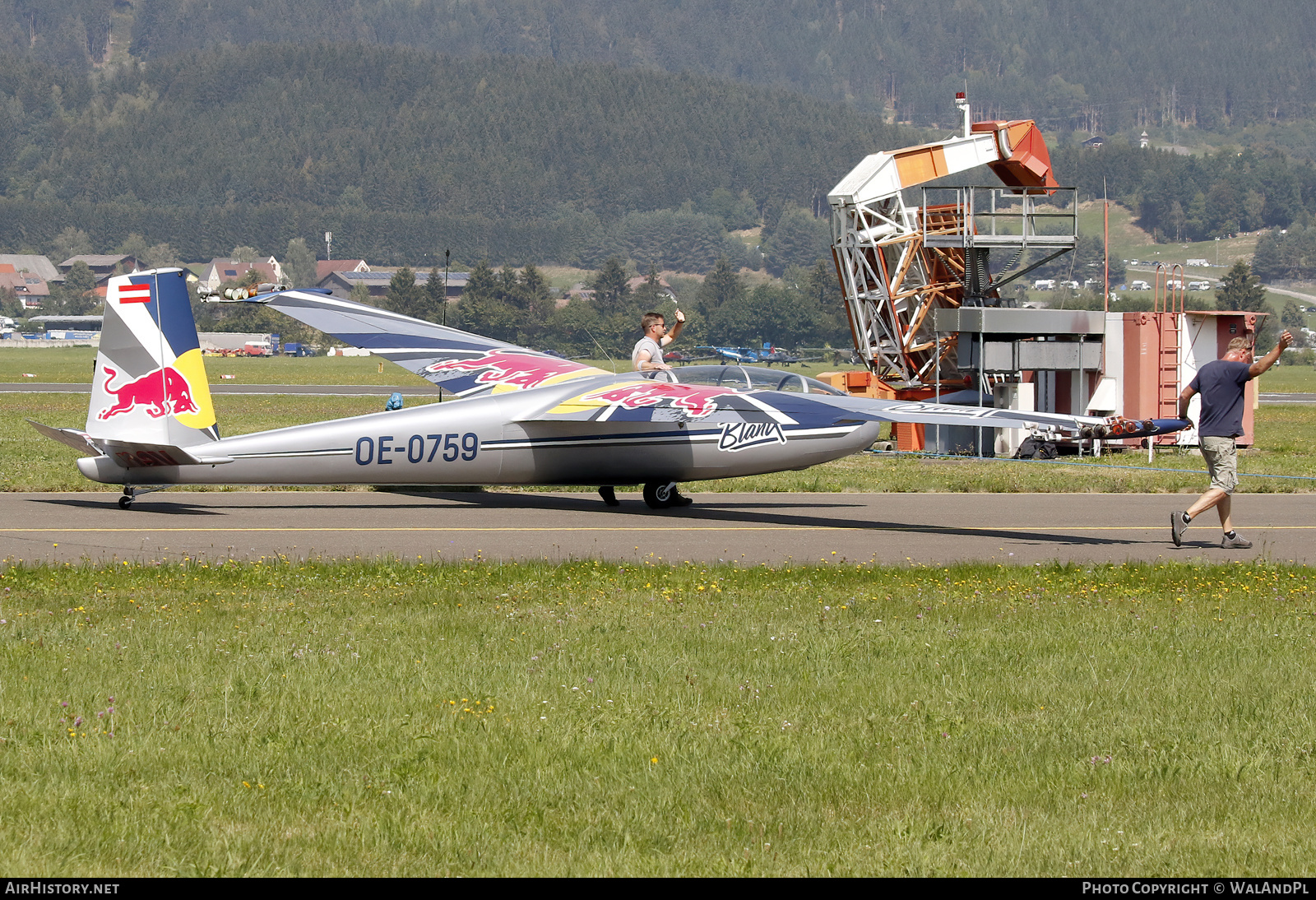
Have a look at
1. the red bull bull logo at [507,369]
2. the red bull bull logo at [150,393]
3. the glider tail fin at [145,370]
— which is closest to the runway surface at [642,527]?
the glider tail fin at [145,370]

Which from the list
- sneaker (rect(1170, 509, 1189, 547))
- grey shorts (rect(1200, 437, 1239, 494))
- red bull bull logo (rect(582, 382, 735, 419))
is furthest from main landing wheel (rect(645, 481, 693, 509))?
grey shorts (rect(1200, 437, 1239, 494))

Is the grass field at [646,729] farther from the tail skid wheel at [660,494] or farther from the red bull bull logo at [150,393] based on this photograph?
the tail skid wheel at [660,494]

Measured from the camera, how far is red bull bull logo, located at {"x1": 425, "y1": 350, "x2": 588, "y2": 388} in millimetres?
19328

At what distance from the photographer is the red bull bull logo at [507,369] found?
761 inches

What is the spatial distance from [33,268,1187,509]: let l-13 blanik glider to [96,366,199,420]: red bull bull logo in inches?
0.5

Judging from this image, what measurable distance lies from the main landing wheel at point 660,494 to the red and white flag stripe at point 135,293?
6.74 metres

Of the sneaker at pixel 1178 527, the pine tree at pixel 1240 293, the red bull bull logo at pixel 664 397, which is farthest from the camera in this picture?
the pine tree at pixel 1240 293

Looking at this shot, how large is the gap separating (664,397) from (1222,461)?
22.0 ft

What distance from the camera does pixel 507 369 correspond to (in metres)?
19.7

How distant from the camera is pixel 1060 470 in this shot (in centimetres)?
2439

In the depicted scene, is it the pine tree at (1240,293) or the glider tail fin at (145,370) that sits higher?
the pine tree at (1240,293)

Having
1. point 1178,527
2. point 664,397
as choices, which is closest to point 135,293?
point 664,397

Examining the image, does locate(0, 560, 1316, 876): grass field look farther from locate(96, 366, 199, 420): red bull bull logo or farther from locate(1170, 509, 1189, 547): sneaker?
locate(96, 366, 199, 420): red bull bull logo

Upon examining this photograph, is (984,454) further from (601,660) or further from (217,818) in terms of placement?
(217,818)
